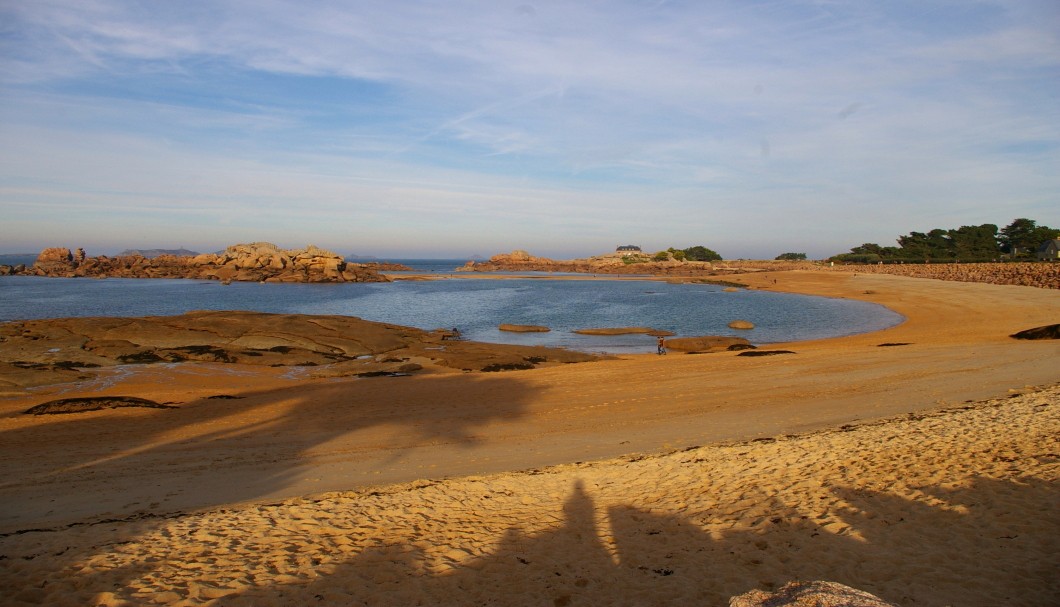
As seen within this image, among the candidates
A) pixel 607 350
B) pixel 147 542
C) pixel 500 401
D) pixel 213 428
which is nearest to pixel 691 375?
pixel 500 401

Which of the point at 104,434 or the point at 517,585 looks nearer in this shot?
the point at 517,585

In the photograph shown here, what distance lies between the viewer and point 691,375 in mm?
18125

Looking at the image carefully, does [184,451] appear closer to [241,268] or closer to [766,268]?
[241,268]

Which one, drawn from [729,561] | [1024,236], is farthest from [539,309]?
[1024,236]

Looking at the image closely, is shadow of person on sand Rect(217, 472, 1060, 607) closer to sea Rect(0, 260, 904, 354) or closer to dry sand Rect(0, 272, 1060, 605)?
dry sand Rect(0, 272, 1060, 605)

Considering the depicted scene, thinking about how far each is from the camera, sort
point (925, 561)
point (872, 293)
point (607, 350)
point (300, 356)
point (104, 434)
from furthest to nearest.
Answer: point (872, 293)
point (607, 350)
point (300, 356)
point (104, 434)
point (925, 561)

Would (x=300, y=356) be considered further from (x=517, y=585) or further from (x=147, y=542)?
(x=517, y=585)

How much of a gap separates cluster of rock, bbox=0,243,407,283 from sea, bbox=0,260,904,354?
68.3 feet

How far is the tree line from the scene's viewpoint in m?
87.9

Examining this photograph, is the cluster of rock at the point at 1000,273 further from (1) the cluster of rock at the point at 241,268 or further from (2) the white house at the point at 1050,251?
(1) the cluster of rock at the point at 241,268

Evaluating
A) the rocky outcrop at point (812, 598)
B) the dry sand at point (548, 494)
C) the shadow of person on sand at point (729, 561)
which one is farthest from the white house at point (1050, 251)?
the rocky outcrop at point (812, 598)

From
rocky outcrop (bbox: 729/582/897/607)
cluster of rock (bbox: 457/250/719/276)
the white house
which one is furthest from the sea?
cluster of rock (bbox: 457/250/719/276)

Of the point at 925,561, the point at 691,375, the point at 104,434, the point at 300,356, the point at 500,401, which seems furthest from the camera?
the point at 300,356

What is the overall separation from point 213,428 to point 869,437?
1325cm
